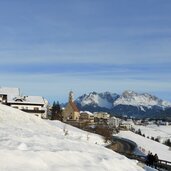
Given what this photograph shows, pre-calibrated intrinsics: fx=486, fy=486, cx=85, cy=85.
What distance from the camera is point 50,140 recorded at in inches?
1091

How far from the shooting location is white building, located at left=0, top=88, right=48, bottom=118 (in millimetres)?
124250

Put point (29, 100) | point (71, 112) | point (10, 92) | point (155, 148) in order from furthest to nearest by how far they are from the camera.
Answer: point (71, 112), point (29, 100), point (10, 92), point (155, 148)

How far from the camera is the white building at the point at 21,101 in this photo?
124 m

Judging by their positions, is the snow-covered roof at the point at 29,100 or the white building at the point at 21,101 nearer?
the white building at the point at 21,101

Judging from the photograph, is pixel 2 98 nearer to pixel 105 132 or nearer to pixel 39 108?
pixel 39 108

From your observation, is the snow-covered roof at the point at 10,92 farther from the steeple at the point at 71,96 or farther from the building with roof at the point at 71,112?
the steeple at the point at 71,96

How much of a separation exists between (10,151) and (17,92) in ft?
362

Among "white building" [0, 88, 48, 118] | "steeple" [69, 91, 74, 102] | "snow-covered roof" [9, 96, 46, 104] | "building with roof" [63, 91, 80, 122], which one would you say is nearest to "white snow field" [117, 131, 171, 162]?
"white building" [0, 88, 48, 118]

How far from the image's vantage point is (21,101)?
126 metres

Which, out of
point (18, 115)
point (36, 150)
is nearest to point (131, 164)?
point (36, 150)

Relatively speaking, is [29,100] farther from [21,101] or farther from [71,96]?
[71,96]

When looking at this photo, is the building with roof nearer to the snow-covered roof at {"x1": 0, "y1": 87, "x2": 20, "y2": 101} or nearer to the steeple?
the steeple

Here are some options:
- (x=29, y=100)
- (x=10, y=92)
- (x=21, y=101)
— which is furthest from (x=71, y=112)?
(x=21, y=101)

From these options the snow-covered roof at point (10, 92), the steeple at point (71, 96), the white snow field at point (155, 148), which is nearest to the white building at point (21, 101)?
the snow-covered roof at point (10, 92)
